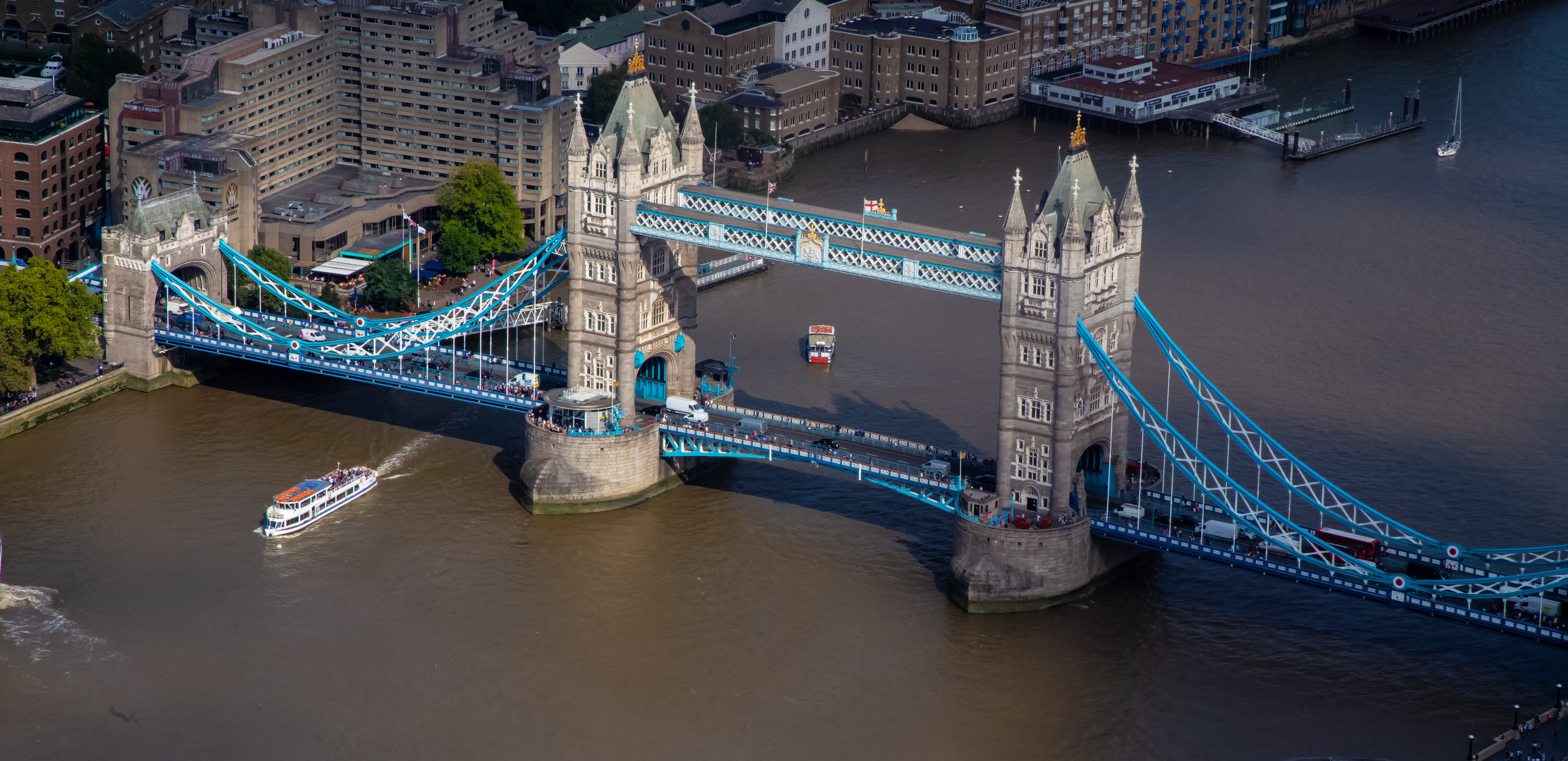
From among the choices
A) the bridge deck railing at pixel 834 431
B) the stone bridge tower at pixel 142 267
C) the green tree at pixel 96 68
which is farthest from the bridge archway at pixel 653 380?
the green tree at pixel 96 68

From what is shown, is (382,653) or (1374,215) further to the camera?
(1374,215)

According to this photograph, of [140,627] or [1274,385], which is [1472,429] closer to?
[1274,385]

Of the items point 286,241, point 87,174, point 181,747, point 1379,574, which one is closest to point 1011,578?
point 1379,574

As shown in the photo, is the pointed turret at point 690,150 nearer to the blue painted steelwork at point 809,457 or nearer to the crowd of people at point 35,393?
the blue painted steelwork at point 809,457

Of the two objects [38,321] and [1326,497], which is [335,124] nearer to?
[38,321]

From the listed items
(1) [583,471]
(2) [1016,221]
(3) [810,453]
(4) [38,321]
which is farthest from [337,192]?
(2) [1016,221]

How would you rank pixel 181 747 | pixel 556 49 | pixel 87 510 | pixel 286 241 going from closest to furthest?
pixel 181 747
pixel 87 510
pixel 286 241
pixel 556 49

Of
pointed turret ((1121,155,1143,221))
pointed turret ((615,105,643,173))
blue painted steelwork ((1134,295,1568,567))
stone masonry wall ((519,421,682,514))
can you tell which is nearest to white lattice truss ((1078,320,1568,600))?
blue painted steelwork ((1134,295,1568,567))

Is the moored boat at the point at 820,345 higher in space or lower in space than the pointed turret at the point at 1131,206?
lower
